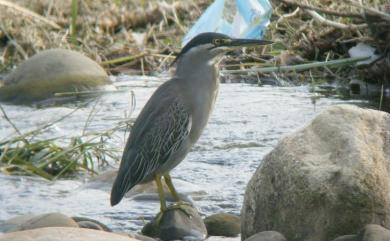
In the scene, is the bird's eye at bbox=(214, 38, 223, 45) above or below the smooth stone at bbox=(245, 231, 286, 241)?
above

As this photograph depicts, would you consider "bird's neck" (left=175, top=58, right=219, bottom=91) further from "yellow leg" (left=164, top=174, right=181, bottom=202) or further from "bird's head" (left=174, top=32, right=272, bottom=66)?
"yellow leg" (left=164, top=174, right=181, bottom=202)

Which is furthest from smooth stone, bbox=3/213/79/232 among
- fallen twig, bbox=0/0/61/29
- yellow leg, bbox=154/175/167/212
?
fallen twig, bbox=0/0/61/29

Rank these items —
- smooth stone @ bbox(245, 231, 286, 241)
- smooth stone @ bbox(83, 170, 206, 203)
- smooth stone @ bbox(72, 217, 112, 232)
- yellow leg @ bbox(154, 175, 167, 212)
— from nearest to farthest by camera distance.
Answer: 1. smooth stone @ bbox(245, 231, 286, 241)
2. smooth stone @ bbox(72, 217, 112, 232)
3. yellow leg @ bbox(154, 175, 167, 212)
4. smooth stone @ bbox(83, 170, 206, 203)

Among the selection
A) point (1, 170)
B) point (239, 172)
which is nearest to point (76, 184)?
point (1, 170)

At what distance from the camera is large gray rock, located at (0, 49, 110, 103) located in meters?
8.96

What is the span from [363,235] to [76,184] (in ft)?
8.01

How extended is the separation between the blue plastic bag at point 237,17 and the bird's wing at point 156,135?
1050 mm

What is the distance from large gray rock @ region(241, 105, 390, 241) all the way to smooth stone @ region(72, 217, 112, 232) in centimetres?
72

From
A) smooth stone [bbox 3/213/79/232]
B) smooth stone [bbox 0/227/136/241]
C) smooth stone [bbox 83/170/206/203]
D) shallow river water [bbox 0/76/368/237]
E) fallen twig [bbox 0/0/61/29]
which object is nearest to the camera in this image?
smooth stone [bbox 0/227/136/241]

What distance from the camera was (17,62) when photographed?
10227 millimetres

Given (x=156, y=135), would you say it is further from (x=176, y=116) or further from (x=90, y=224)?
(x=90, y=224)

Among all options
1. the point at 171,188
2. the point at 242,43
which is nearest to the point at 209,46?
the point at 242,43

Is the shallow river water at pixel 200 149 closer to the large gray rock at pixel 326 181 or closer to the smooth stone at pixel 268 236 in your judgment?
the large gray rock at pixel 326 181

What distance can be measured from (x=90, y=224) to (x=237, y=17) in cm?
202
